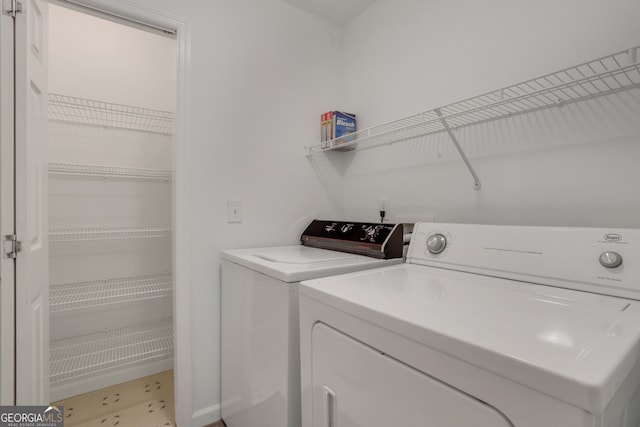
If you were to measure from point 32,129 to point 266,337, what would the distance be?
48.3 inches

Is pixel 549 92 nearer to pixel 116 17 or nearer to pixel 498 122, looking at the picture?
pixel 498 122

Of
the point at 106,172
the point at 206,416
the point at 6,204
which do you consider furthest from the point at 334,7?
the point at 206,416

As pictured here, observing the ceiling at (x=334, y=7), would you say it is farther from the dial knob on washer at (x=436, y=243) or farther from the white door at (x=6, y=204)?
the dial knob on washer at (x=436, y=243)

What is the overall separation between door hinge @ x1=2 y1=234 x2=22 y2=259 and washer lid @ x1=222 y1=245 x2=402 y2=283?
78 centimetres

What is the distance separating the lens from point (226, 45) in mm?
1773

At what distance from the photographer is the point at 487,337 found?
1.91 feet

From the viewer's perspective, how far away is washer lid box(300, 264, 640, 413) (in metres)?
0.47

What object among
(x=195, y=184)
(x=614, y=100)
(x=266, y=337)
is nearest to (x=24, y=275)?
(x=195, y=184)

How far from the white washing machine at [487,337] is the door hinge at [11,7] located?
133 cm

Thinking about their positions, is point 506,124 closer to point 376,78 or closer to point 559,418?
point 376,78

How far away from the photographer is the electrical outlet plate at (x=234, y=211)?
1769mm

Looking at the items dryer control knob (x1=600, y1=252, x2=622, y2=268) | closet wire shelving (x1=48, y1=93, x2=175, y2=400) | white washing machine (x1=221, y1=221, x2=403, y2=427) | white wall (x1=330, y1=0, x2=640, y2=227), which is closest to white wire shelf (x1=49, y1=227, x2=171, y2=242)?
closet wire shelving (x1=48, y1=93, x2=175, y2=400)

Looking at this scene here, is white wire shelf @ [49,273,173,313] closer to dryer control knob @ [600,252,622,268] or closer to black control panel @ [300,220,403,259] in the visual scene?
black control panel @ [300,220,403,259]

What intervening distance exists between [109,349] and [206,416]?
37.3 inches
